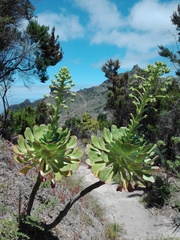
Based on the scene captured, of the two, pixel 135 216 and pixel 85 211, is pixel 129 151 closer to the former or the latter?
pixel 85 211

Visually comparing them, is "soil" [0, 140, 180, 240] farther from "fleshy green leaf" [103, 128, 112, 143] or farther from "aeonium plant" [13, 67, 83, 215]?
"fleshy green leaf" [103, 128, 112, 143]

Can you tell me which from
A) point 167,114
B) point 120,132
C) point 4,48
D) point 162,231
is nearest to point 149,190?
point 162,231

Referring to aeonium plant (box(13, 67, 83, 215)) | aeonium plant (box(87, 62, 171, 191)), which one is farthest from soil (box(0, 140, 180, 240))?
aeonium plant (box(87, 62, 171, 191))

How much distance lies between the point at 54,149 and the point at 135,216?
4.70 metres

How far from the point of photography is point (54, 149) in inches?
93.7

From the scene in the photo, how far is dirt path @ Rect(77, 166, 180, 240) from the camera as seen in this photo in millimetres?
5620

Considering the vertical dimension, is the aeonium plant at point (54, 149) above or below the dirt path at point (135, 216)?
above

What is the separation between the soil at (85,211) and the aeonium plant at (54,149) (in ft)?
3.01

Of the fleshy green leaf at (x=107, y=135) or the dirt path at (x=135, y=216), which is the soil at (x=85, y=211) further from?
the fleshy green leaf at (x=107, y=135)

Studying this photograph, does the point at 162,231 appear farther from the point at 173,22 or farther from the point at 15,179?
the point at 173,22

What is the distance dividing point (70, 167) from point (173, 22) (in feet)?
43.8

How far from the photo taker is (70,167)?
Result: 2.52 meters

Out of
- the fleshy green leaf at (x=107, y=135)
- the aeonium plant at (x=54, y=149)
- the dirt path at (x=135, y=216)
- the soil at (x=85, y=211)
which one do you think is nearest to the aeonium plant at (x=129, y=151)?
the fleshy green leaf at (x=107, y=135)

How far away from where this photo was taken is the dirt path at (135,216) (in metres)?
5.62
